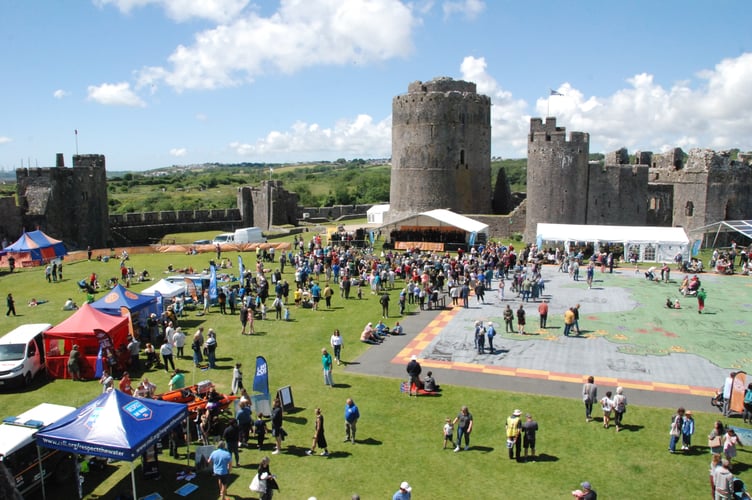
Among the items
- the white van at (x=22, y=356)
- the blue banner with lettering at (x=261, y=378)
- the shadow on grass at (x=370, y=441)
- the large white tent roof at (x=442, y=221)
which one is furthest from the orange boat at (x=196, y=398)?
the large white tent roof at (x=442, y=221)

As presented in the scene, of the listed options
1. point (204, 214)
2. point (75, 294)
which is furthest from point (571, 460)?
point (204, 214)

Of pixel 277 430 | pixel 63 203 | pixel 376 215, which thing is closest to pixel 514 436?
pixel 277 430

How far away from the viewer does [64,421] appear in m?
10.7

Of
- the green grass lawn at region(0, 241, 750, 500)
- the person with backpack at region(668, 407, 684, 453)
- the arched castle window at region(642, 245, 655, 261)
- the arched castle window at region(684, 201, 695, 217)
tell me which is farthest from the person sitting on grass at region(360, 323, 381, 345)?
the arched castle window at region(684, 201, 695, 217)

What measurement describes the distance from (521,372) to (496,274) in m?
13.8

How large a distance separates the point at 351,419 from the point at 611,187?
32.5m

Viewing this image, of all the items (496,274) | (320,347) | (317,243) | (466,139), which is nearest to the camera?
(320,347)

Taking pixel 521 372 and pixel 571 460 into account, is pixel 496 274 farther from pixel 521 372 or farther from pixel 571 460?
pixel 571 460

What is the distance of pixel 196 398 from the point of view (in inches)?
545

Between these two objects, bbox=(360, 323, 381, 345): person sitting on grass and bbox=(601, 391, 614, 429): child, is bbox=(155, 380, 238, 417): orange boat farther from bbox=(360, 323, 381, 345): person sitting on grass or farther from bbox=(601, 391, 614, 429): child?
bbox=(601, 391, 614, 429): child

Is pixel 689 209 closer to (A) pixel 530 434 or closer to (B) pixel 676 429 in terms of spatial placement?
(B) pixel 676 429

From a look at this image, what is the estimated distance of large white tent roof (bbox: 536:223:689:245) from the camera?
108 ft

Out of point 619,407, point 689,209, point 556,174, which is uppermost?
point 556,174

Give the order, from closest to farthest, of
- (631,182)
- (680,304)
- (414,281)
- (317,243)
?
1. (680,304)
2. (414,281)
3. (317,243)
4. (631,182)
